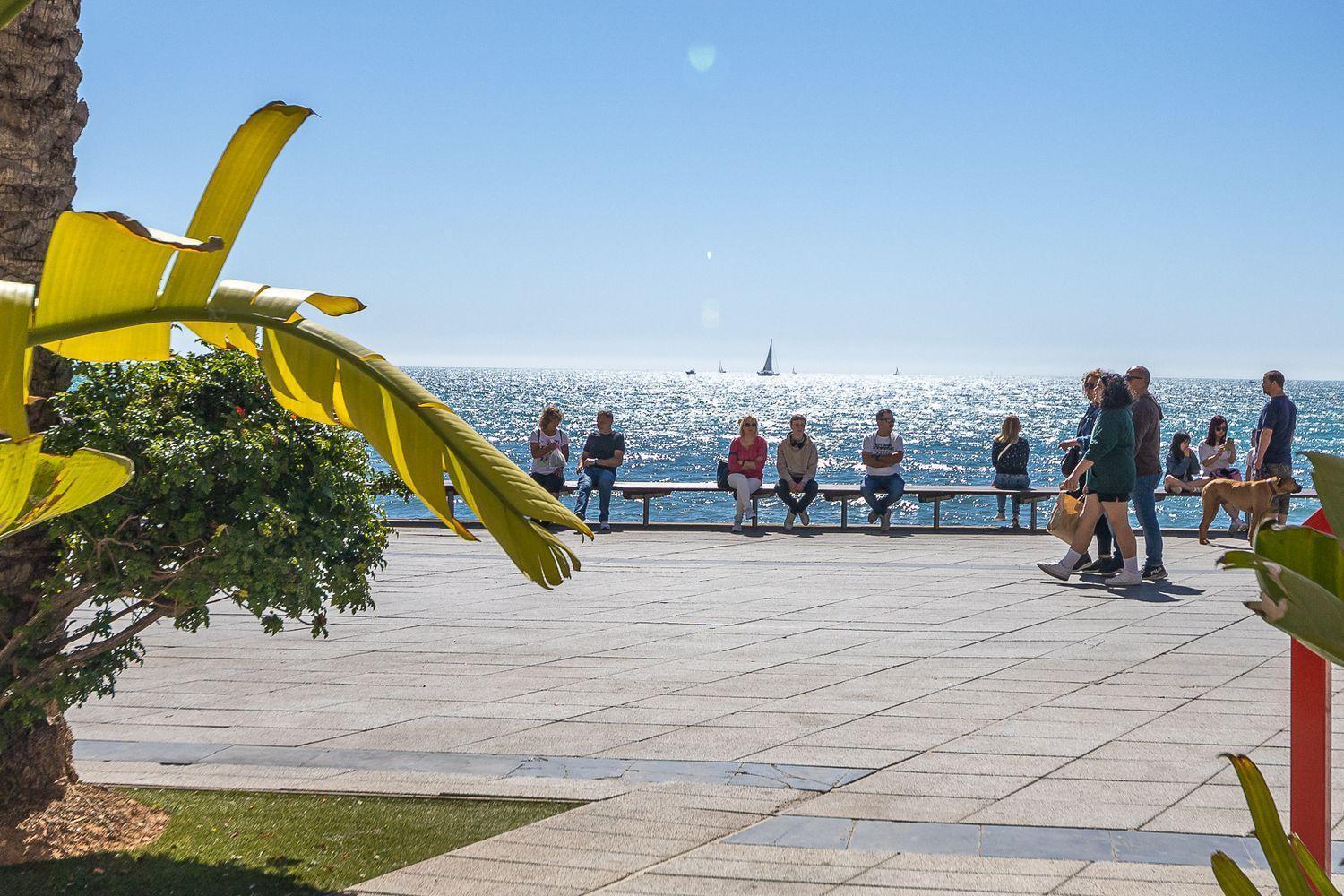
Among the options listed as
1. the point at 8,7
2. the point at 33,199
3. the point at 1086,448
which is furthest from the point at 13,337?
the point at 1086,448

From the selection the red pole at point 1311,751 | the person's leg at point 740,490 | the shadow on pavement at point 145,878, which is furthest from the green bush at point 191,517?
the person's leg at point 740,490

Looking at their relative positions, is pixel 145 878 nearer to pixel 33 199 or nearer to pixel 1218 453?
pixel 33 199

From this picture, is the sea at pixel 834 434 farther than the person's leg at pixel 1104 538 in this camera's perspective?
Yes

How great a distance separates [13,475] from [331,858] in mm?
2080

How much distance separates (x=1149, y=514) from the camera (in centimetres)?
1109

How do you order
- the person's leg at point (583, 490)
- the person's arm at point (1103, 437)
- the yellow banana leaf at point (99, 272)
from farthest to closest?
1. the person's leg at point (583, 490)
2. the person's arm at point (1103, 437)
3. the yellow banana leaf at point (99, 272)

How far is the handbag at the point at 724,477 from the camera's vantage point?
16594mm

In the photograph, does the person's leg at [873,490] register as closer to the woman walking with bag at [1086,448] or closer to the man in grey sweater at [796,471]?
the man in grey sweater at [796,471]

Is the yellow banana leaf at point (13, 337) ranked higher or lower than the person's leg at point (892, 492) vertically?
higher

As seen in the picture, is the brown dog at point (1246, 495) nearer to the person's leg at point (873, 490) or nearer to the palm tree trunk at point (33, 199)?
the person's leg at point (873, 490)

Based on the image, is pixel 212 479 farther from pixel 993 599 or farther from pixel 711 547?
pixel 711 547

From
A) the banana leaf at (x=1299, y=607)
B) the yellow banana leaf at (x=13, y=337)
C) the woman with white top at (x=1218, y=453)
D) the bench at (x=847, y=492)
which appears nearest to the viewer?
the banana leaf at (x=1299, y=607)

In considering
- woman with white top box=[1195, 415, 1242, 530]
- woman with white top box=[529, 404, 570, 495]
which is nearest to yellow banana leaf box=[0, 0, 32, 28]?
woman with white top box=[529, 404, 570, 495]

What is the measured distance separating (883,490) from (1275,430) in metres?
5.28
